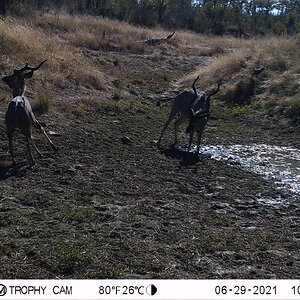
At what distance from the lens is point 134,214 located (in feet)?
25.0

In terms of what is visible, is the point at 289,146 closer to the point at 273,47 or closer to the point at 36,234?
the point at 36,234

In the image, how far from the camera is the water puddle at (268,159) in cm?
1085

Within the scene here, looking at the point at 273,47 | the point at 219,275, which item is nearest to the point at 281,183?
the point at 219,275

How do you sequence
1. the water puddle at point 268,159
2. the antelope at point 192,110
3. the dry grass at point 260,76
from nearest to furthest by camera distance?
the water puddle at point 268,159, the antelope at point 192,110, the dry grass at point 260,76

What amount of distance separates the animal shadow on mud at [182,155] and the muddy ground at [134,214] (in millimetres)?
26

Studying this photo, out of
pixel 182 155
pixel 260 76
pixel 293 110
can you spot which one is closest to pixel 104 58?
pixel 260 76

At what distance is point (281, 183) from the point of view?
10398mm

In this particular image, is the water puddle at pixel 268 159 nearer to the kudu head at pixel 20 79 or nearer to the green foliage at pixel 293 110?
the green foliage at pixel 293 110

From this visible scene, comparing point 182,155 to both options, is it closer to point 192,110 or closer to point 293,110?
point 192,110

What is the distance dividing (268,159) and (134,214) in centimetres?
590

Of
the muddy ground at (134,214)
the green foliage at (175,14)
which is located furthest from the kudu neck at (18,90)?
the green foliage at (175,14)

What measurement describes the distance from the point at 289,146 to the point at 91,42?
16119 millimetres

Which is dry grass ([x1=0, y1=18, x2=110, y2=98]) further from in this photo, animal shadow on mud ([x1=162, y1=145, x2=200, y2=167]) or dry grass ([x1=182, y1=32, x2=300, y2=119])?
animal shadow on mud ([x1=162, y1=145, x2=200, y2=167])

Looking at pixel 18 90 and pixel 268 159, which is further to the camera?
pixel 268 159
